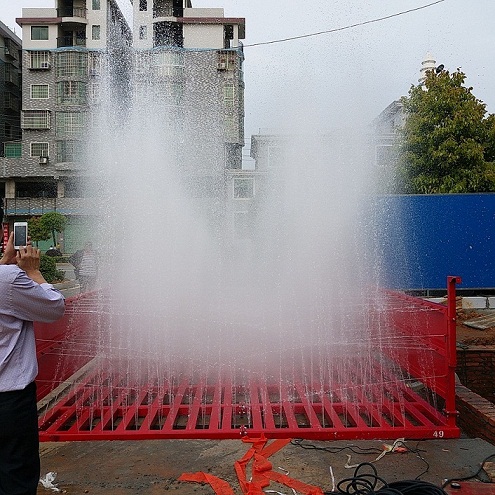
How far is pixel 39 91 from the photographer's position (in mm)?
37875

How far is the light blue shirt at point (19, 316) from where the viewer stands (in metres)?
2.49

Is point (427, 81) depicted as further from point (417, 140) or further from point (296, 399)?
point (296, 399)

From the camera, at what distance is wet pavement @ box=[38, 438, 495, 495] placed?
3324 mm

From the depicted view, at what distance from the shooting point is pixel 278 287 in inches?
256

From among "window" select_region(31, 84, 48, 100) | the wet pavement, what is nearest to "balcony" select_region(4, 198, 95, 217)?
"window" select_region(31, 84, 48, 100)

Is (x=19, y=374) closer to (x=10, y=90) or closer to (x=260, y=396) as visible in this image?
(x=260, y=396)

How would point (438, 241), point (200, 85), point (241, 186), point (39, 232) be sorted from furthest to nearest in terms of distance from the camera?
point (39, 232), point (200, 85), point (241, 186), point (438, 241)

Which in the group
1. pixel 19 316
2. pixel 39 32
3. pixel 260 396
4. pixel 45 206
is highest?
pixel 39 32

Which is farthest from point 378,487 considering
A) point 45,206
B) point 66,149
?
point 66,149

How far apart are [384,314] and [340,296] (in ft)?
3.20

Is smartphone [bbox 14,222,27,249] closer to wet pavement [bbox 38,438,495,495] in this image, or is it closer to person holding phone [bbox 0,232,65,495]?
person holding phone [bbox 0,232,65,495]

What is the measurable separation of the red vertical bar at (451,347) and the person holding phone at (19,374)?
2.79 metres

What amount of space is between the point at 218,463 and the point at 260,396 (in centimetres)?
145

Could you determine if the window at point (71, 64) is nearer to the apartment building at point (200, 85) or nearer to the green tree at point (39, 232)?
the apartment building at point (200, 85)
